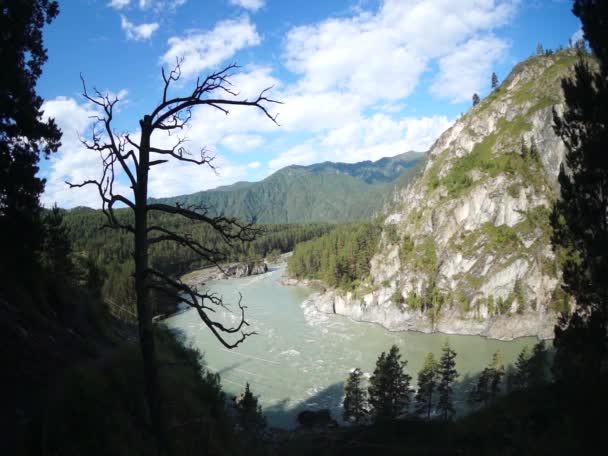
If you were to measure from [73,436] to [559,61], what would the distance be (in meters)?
117

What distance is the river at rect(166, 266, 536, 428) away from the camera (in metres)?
37.2

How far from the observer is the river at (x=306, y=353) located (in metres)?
37.2

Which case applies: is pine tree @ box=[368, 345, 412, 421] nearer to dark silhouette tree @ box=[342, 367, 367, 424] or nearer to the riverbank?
dark silhouette tree @ box=[342, 367, 367, 424]

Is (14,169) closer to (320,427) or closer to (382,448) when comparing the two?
(382,448)

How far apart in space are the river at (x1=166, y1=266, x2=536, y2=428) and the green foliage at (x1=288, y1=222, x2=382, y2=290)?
1798cm

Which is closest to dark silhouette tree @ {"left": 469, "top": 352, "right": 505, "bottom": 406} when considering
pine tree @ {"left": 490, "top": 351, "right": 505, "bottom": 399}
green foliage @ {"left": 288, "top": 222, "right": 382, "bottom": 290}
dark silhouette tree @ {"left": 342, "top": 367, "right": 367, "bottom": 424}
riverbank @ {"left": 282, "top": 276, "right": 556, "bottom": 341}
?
pine tree @ {"left": 490, "top": 351, "right": 505, "bottom": 399}

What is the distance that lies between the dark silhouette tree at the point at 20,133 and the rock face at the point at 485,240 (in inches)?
2260

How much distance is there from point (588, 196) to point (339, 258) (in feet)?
269

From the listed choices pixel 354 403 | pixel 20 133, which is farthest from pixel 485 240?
pixel 20 133

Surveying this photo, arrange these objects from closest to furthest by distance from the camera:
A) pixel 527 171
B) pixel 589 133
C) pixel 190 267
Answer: pixel 589 133 → pixel 527 171 → pixel 190 267

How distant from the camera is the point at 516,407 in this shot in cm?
1248

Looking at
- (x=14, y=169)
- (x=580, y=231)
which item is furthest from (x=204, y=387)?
(x=580, y=231)

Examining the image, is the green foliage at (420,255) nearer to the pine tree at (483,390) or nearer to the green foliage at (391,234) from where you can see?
the green foliage at (391,234)

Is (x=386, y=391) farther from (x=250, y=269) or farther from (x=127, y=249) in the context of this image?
(x=250, y=269)
